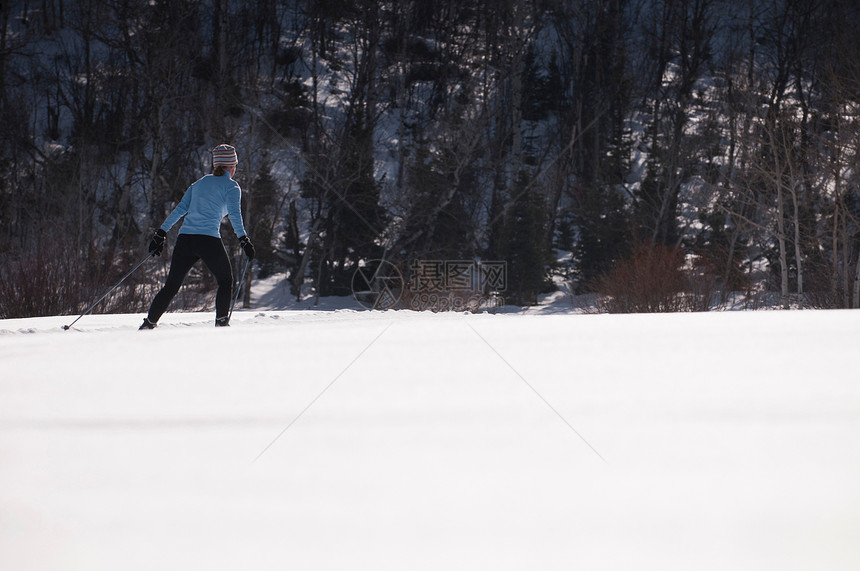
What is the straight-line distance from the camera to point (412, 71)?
28.6m

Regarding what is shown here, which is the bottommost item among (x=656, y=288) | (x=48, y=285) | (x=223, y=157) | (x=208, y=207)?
(x=48, y=285)

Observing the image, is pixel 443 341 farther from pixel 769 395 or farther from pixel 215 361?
pixel 769 395

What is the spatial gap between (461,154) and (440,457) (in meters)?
19.2

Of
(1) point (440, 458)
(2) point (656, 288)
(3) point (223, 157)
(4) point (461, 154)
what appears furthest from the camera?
(4) point (461, 154)

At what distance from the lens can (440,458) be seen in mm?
1903

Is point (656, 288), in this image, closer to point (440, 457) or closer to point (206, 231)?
point (206, 231)

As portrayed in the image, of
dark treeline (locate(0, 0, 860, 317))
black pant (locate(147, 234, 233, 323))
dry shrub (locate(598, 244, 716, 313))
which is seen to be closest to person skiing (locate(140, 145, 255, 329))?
black pant (locate(147, 234, 233, 323))

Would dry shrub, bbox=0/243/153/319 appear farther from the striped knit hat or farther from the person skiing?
the striped knit hat

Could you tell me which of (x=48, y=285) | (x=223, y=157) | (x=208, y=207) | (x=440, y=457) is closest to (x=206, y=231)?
(x=208, y=207)

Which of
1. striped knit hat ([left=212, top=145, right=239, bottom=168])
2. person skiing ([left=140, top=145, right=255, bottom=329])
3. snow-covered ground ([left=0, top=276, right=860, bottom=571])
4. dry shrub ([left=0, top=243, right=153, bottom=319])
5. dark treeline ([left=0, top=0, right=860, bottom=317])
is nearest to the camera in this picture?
snow-covered ground ([left=0, top=276, right=860, bottom=571])

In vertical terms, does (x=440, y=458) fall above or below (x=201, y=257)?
below

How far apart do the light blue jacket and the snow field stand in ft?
8.40

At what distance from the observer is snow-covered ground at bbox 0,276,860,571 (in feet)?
5.06

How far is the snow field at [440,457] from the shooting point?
1.54m
